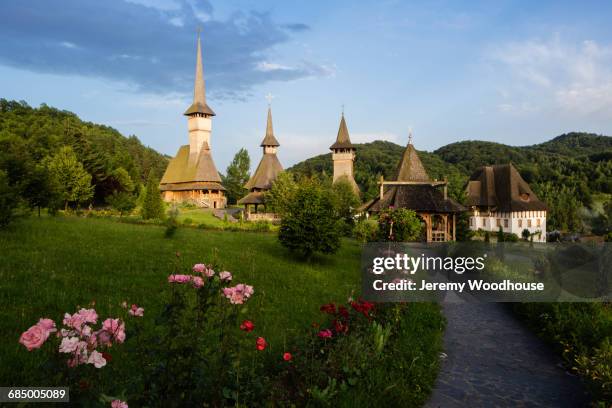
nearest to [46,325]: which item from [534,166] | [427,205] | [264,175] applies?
[427,205]

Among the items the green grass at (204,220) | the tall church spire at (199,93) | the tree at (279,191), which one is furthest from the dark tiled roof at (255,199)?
the tall church spire at (199,93)

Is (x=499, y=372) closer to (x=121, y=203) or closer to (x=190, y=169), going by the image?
(x=121, y=203)

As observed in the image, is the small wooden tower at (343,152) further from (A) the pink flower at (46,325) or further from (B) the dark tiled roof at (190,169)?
(A) the pink flower at (46,325)

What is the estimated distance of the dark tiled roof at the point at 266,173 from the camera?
4216 cm

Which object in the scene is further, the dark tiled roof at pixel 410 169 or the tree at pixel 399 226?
the dark tiled roof at pixel 410 169

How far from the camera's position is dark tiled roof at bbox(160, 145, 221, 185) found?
53.2m

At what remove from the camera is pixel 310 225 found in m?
13.5

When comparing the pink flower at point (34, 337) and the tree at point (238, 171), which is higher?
the tree at point (238, 171)

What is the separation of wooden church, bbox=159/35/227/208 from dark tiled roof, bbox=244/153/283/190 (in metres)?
10.6

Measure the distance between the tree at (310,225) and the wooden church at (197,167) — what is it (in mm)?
40303

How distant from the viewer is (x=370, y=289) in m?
10.2

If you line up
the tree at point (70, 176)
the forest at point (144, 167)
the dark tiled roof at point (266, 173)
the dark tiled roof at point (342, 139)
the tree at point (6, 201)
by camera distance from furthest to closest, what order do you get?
the dark tiled roof at point (342, 139)
the dark tiled roof at point (266, 173)
the tree at point (70, 176)
the forest at point (144, 167)
the tree at point (6, 201)

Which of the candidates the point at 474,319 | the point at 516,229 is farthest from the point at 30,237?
the point at 516,229

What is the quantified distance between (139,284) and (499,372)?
6.95 metres
